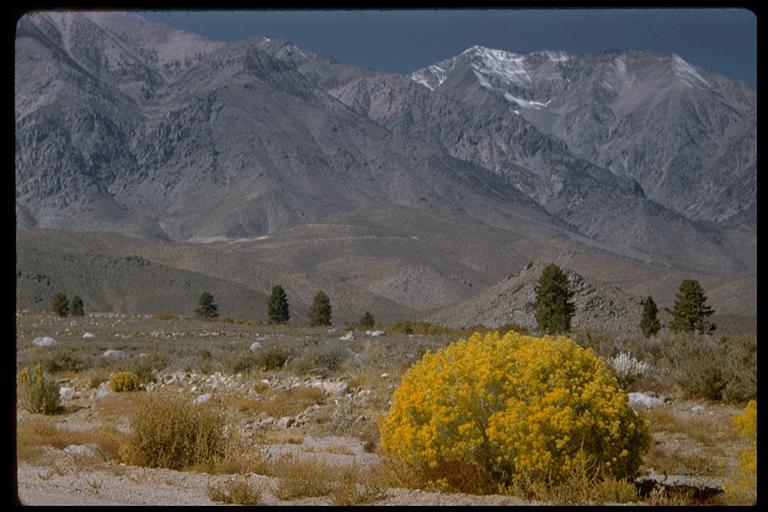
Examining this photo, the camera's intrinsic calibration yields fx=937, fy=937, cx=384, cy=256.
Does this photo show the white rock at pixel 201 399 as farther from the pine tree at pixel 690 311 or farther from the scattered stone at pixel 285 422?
the pine tree at pixel 690 311

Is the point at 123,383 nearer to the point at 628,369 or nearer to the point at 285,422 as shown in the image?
the point at 285,422

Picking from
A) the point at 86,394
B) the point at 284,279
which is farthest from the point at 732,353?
the point at 284,279

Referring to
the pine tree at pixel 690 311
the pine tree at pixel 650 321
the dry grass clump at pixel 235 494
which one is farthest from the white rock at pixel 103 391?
the pine tree at pixel 690 311

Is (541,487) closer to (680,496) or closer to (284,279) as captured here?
(680,496)

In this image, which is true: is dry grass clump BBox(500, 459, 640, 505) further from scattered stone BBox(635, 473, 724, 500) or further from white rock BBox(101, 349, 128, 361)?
white rock BBox(101, 349, 128, 361)

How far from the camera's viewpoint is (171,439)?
999cm

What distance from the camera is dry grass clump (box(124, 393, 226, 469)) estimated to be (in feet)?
32.6

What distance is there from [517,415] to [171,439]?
4245mm

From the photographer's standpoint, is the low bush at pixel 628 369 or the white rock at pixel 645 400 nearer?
the white rock at pixel 645 400

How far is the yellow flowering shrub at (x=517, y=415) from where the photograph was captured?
739 cm

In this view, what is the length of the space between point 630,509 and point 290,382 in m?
11.6

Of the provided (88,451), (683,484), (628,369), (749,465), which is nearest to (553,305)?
(628,369)

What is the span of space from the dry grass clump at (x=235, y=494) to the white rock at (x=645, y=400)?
6675 millimetres
